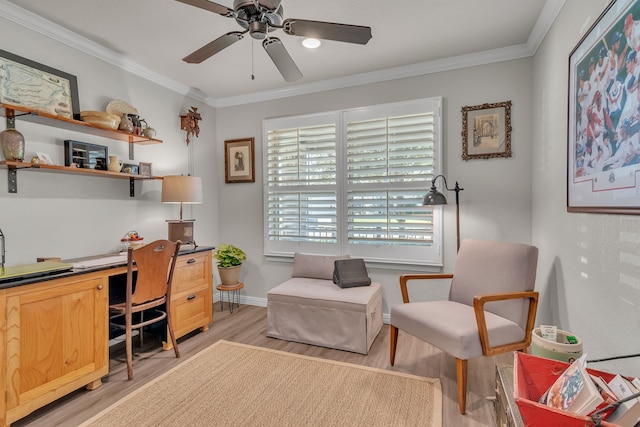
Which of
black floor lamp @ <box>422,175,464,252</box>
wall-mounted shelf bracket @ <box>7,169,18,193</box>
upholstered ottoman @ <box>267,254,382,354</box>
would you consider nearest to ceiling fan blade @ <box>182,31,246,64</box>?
wall-mounted shelf bracket @ <box>7,169,18,193</box>

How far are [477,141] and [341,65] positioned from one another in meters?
1.52

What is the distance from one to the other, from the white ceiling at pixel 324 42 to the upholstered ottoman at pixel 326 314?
2.18 metres

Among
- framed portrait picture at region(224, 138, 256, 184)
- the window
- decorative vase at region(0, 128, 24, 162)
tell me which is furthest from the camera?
framed portrait picture at region(224, 138, 256, 184)

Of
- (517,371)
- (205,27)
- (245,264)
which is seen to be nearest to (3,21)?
(205,27)

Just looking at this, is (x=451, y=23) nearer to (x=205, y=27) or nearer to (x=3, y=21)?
(x=205, y=27)

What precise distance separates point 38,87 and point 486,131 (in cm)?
370

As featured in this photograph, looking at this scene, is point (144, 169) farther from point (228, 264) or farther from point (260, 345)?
point (260, 345)

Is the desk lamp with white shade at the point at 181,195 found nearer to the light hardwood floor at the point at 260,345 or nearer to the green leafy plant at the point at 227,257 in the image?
the green leafy plant at the point at 227,257

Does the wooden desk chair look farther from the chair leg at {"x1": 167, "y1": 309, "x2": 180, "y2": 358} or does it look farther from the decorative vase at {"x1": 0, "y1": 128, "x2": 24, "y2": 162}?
the decorative vase at {"x1": 0, "y1": 128, "x2": 24, "y2": 162}

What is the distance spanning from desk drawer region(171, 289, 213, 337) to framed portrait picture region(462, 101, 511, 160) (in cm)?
290

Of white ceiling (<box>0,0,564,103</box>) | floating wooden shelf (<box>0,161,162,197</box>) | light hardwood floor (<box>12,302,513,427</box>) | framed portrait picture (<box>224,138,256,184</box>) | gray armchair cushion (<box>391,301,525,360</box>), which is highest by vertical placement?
white ceiling (<box>0,0,564,103</box>)

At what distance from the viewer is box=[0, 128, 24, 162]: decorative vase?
2102mm

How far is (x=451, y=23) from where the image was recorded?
252cm

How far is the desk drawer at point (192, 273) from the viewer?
9.45 ft
